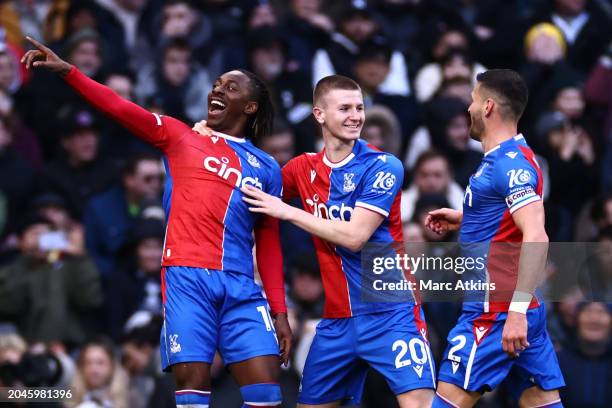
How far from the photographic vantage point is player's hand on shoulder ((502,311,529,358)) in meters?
7.83

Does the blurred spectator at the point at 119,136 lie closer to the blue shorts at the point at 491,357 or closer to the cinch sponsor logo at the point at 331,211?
the cinch sponsor logo at the point at 331,211

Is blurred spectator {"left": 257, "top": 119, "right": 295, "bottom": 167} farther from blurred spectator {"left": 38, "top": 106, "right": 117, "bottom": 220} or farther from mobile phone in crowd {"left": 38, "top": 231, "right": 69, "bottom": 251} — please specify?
mobile phone in crowd {"left": 38, "top": 231, "right": 69, "bottom": 251}

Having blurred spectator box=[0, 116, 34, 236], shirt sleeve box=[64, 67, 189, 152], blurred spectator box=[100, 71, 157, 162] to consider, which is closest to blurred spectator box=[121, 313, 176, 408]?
blurred spectator box=[0, 116, 34, 236]

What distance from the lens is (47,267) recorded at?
11.7 meters

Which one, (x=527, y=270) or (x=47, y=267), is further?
(x=47, y=267)

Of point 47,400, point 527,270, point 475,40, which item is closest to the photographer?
point 527,270

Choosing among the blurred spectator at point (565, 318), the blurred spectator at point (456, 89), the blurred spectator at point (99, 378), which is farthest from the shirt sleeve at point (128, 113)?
the blurred spectator at point (456, 89)

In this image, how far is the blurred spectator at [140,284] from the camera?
11.9 m

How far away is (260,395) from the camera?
824 cm

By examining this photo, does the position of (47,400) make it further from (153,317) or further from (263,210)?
(263,210)

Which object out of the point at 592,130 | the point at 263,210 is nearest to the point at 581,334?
the point at 592,130

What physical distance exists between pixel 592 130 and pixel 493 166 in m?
6.04

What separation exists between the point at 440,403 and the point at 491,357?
400mm

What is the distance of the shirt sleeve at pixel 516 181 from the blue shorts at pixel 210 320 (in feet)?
5.20
